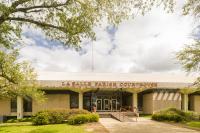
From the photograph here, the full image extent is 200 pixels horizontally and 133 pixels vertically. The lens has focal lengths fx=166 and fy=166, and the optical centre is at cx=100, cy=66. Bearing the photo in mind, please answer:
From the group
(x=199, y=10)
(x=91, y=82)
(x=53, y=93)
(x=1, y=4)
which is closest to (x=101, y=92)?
(x=91, y=82)

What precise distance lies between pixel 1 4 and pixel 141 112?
911 inches

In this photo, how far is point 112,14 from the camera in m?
7.96

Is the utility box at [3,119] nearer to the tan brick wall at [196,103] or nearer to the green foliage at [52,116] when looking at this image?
the green foliage at [52,116]

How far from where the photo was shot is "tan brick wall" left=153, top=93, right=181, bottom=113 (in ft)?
71.1

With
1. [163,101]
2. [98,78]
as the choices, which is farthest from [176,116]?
[98,78]

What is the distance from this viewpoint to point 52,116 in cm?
1402

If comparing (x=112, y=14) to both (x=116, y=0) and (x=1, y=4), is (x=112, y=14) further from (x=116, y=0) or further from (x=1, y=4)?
(x=1, y=4)

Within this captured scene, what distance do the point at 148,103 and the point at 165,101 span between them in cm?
242

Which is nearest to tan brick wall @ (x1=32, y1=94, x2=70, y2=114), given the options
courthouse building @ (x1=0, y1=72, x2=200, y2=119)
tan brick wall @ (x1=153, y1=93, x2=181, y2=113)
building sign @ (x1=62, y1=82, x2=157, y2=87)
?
courthouse building @ (x1=0, y1=72, x2=200, y2=119)

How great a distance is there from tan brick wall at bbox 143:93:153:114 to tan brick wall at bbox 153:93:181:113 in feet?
2.10

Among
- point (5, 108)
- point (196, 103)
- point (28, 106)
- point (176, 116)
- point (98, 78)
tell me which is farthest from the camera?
point (196, 103)

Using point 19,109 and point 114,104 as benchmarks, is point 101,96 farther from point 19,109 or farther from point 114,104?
point 19,109

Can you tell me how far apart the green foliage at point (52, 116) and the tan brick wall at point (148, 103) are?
37.5 ft

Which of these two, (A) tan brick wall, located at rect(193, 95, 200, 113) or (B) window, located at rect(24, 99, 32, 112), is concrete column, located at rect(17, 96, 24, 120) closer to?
(B) window, located at rect(24, 99, 32, 112)
